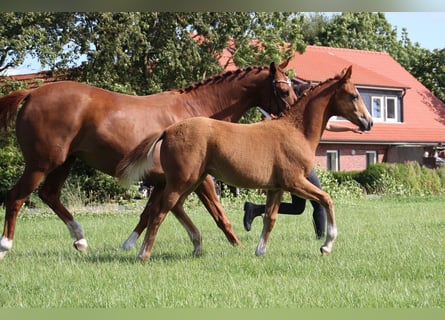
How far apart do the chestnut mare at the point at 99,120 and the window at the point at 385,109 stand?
1159 inches

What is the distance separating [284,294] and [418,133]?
34294 mm

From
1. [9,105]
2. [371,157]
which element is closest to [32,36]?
[9,105]

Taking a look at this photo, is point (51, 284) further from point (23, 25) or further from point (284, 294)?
point (23, 25)

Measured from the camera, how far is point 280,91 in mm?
9812

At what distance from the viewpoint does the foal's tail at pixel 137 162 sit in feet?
27.8

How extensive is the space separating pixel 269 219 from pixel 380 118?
102 feet

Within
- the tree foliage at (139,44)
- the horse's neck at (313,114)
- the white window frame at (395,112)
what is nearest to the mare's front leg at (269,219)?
the horse's neck at (313,114)

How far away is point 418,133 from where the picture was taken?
39.0 metres

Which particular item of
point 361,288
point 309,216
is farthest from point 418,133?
point 361,288

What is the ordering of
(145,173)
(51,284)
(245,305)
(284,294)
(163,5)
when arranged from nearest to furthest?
(163,5) < (245,305) < (284,294) < (51,284) < (145,173)

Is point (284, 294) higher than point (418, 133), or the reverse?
point (284, 294)

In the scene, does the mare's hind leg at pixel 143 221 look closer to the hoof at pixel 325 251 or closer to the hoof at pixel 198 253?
the hoof at pixel 198 253

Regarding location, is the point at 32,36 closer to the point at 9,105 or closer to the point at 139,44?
the point at 139,44

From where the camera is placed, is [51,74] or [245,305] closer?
[245,305]
